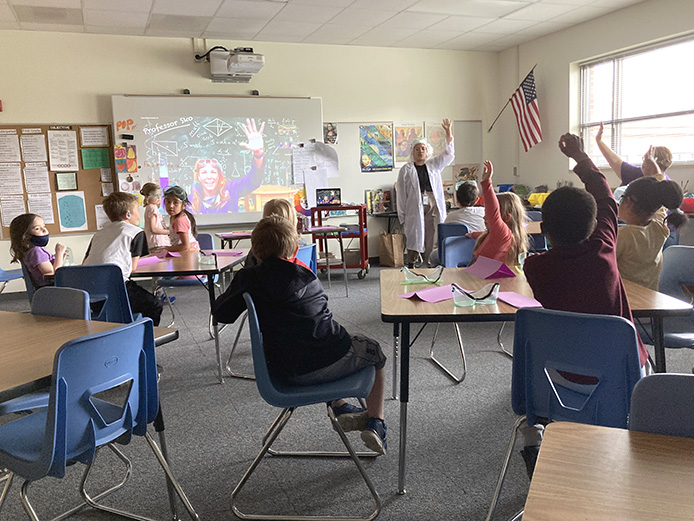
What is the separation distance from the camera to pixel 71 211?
6402mm

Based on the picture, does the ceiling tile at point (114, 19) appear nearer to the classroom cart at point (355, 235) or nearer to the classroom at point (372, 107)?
the classroom at point (372, 107)

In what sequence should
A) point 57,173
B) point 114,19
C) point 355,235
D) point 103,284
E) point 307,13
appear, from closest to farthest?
point 103,284 < point 114,19 < point 307,13 < point 57,173 < point 355,235

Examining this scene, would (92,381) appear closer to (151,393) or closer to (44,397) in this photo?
(151,393)

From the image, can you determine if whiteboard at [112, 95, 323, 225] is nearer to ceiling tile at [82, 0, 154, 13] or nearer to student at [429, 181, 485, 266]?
ceiling tile at [82, 0, 154, 13]

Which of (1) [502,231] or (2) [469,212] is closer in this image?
(1) [502,231]

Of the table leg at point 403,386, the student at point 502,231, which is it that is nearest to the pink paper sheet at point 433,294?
the table leg at point 403,386

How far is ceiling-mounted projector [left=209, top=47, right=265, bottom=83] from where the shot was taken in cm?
639

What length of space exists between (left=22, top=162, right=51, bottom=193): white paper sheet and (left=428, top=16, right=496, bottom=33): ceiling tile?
4.67 meters

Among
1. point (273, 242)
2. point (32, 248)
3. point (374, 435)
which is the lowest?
point (374, 435)

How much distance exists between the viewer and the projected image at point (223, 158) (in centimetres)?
660

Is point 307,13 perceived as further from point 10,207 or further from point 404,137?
point 10,207

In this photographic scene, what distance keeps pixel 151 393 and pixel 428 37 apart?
640 cm

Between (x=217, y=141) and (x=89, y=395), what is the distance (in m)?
5.62

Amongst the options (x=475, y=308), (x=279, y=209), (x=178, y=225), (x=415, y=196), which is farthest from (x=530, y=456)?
(x=415, y=196)
